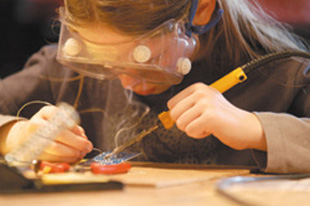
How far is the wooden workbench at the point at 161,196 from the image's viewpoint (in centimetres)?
43

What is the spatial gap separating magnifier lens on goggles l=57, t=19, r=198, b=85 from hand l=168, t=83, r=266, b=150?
86 millimetres

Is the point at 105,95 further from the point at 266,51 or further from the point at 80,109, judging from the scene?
the point at 266,51

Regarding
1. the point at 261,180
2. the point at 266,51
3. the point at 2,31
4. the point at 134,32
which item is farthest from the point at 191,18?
the point at 2,31

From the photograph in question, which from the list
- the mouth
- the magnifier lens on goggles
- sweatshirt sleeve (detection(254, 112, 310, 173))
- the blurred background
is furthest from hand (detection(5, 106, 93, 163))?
the blurred background

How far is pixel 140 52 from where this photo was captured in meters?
0.69

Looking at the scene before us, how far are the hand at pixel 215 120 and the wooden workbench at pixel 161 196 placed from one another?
114 millimetres

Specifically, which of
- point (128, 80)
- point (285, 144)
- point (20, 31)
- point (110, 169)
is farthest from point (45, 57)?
point (285, 144)

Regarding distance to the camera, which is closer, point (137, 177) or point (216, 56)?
point (137, 177)

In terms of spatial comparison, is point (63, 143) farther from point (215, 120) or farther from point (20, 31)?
point (20, 31)

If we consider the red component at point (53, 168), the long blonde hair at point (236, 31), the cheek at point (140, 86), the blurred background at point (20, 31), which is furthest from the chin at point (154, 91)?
the blurred background at point (20, 31)

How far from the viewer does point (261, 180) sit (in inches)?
22.1

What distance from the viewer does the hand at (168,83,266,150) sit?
0.67 metres

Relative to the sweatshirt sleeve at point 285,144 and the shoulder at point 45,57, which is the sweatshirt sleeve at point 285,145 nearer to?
the sweatshirt sleeve at point 285,144

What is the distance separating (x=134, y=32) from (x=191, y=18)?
15 centimetres
